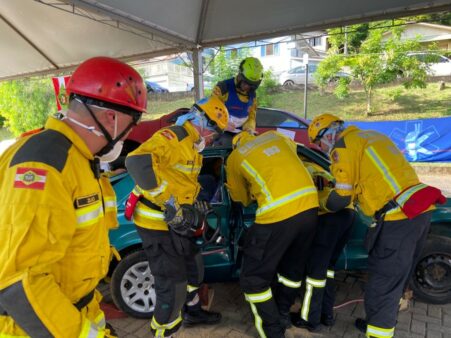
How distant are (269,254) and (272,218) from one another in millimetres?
274

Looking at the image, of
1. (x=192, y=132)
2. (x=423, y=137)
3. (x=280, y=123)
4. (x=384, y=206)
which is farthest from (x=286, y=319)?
(x=423, y=137)

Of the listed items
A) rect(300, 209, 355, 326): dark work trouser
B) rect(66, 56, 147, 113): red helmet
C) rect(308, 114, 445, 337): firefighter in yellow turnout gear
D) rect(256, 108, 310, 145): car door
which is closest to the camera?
rect(66, 56, 147, 113): red helmet

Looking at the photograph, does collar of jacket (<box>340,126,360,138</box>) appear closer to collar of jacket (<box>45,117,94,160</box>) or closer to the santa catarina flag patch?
collar of jacket (<box>45,117,94,160</box>)

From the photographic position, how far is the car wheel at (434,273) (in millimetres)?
3150

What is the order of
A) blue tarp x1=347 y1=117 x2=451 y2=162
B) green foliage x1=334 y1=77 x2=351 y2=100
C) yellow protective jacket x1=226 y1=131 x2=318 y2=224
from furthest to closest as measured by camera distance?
1. green foliage x1=334 y1=77 x2=351 y2=100
2. blue tarp x1=347 y1=117 x2=451 y2=162
3. yellow protective jacket x1=226 y1=131 x2=318 y2=224

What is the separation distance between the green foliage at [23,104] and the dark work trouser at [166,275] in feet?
45.4

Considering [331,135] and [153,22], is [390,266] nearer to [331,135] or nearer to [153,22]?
[331,135]

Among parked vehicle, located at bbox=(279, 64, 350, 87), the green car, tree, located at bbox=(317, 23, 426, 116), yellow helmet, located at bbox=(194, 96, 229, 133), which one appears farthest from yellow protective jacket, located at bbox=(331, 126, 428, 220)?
parked vehicle, located at bbox=(279, 64, 350, 87)

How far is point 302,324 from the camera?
3.00 metres

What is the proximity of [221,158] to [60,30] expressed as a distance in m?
4.69

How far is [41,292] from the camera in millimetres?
972

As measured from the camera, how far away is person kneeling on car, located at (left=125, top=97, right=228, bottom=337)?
2.37m

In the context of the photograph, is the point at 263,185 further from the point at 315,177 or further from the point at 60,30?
the point at 60,30

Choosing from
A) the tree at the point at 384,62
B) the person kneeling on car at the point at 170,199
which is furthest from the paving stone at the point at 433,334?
the tree at the point at 384,62
